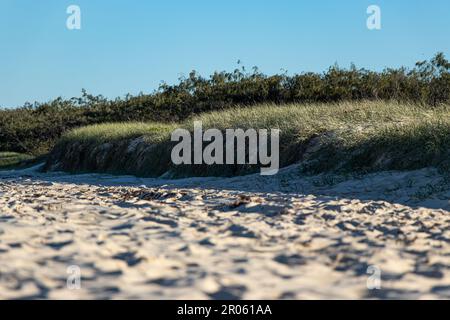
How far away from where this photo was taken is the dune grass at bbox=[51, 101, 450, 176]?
10.7 metres

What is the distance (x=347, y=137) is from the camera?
40.8 ft

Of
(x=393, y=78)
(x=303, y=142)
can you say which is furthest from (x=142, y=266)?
(x=393, y=78)

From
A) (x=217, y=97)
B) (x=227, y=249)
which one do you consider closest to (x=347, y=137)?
(x=227, y=249)

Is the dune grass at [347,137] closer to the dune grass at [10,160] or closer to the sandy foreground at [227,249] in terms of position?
the sandy foreground at [227,249]

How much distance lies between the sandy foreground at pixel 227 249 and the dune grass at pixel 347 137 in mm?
2812

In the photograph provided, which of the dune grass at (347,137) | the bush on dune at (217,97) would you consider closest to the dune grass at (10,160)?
the bush on dune at (217,97)

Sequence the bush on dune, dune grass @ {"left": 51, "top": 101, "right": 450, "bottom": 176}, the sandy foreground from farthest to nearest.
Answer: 1. the bush on dune
2. dune grass @ {"left": 51, "top": 101, "right": 450, "bottom": 176}
3. the sandy foreground

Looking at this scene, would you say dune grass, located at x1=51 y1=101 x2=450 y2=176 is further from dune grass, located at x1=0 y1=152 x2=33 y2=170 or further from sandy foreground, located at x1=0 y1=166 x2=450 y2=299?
dune grass, located at x1=0 y1=152 x2=33 y2=170

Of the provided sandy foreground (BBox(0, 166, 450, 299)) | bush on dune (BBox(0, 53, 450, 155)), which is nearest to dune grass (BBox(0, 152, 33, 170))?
bush on dune (BBox(0, 53, 450, 155))

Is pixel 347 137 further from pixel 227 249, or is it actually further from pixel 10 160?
pixel 10 160

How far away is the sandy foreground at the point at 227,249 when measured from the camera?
157 inches

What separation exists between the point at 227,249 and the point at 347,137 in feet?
26.1

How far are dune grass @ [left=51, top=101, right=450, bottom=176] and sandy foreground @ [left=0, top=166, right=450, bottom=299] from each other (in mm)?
2812
